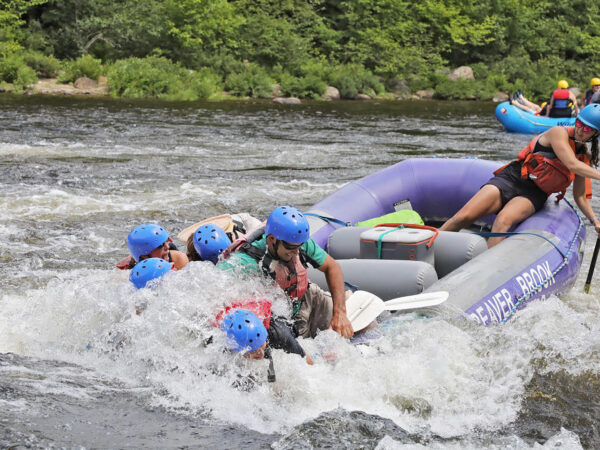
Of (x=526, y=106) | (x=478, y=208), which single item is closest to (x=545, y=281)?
(x=478, y=208)

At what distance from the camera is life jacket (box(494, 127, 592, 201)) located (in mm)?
5793

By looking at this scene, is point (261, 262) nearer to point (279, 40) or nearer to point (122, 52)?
point (122, 52)

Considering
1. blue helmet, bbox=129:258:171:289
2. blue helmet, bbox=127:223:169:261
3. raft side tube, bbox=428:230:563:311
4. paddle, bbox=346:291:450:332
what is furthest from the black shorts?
blue helmet, bbox=129:258:171:289

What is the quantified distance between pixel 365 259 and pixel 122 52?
868 inches

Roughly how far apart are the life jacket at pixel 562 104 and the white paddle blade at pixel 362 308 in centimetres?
1180

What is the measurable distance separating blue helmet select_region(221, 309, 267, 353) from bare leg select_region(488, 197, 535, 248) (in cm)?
278

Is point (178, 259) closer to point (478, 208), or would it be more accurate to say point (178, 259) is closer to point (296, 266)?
point (296, 266)

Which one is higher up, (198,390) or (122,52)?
(198,390)

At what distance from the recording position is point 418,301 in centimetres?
441

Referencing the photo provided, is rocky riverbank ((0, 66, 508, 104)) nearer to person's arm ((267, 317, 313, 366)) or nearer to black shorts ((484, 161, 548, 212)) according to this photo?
black shorts ((484, 161, 548, 212))

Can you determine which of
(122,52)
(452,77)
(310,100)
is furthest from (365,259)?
(452,77)

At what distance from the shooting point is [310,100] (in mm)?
24000

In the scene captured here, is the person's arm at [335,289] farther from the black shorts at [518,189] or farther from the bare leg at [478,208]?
the black shorts at [518,189]

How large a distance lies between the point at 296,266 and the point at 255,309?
395 millimetres
